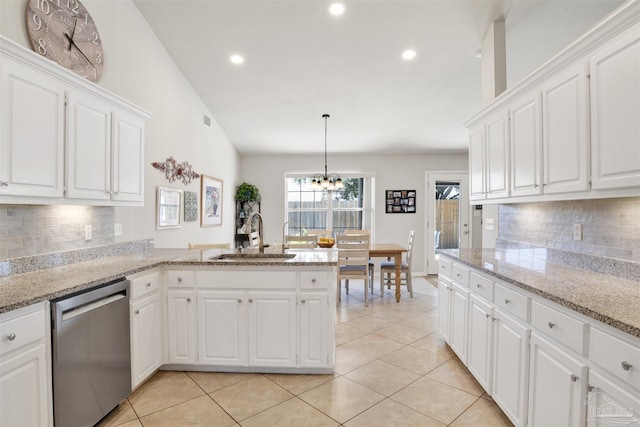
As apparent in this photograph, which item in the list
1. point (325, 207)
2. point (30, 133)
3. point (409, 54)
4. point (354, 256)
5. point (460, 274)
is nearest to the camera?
point (30, 133)

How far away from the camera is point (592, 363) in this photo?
4.09 ft

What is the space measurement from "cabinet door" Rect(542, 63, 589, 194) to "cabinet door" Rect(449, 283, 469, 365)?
996mm

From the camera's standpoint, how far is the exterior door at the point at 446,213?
632 centimetres

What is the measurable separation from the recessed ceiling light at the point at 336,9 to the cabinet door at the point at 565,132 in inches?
75.3

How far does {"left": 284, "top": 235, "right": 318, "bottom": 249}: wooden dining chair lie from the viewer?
179 inches

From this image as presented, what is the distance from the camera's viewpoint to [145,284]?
2.29 metres

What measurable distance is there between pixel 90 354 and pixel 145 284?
1.93 ft

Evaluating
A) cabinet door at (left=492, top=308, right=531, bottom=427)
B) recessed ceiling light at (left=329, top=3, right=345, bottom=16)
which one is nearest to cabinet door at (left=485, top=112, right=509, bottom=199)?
cabinet door at (left=492, top=308, right=531, bottom=427)

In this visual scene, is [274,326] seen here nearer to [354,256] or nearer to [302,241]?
[354,256]

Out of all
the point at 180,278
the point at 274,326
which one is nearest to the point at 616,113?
the point at 274,326

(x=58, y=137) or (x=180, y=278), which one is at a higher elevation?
(x=58, y=137)

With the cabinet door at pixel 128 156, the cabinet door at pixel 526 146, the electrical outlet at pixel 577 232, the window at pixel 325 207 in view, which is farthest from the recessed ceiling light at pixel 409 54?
the window at pixel 325 207

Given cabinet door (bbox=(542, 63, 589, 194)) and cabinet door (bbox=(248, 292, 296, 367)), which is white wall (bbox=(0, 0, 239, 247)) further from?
cabinet door (bbox=(542, 63, 589, 194))

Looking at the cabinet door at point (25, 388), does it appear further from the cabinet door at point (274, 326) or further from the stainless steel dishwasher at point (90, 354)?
the cabinet door at point (274, 326)
